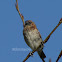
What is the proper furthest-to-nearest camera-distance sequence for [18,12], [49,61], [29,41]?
[29,41]
[18,12]
[49,61]

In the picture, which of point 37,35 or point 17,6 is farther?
point 37,35

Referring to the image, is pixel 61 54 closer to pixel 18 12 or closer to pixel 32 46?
pixel 18 12

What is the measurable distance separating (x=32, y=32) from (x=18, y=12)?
10.3ft

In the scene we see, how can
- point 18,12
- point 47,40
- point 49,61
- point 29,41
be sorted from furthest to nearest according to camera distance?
point 29,41 → point 18,12 → point 47,40 → point 49,61

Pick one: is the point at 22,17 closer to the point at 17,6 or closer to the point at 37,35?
the point at 17,6

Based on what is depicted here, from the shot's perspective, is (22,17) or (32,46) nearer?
(22,17)

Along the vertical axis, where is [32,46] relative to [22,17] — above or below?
below

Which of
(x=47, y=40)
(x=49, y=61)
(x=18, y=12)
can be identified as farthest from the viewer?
(x=18, y=12)

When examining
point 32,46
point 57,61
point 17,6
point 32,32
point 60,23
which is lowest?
point 32,46

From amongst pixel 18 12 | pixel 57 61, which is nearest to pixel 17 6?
pixel 18 12

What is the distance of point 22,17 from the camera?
2.17 m

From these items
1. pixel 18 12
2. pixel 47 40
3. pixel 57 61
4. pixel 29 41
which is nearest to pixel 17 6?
pixel 18 12

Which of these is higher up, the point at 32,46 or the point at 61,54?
the point at 61,54

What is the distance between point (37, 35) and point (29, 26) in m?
0.42
